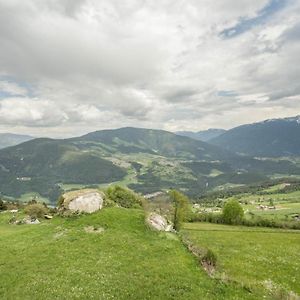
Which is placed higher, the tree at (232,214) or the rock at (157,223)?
the rock at (157,223)

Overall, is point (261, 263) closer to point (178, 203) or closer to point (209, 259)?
point (209, 259)

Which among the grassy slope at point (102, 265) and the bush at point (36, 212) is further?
the bush at point (36, 212)

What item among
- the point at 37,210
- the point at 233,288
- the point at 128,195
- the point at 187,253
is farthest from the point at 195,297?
the point at 37,210

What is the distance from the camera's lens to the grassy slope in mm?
24344

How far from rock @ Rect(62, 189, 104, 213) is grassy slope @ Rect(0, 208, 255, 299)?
10.0 ft

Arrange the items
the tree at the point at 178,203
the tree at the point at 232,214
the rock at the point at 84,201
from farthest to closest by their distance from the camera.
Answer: the tree at the point at 232,214 → the tree at the point at 178,203 → the rock at the point at 84,201

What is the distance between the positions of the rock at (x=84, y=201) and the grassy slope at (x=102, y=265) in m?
3.06

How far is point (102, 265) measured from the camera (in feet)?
98.0

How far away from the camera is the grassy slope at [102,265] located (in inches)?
958

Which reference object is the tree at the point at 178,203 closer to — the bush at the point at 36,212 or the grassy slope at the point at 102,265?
the bush at the point at 36,212

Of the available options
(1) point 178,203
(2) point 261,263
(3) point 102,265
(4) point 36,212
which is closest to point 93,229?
(3) point 102,265

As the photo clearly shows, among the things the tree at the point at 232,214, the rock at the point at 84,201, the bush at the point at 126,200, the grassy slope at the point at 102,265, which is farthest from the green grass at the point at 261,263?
the tree at the point at 232,214

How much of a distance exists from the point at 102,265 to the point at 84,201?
19269 millimetres

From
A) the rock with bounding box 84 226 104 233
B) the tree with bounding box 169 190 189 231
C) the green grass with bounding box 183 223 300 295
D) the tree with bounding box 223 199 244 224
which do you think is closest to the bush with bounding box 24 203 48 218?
the rock with bounding box 84 226 104 233
